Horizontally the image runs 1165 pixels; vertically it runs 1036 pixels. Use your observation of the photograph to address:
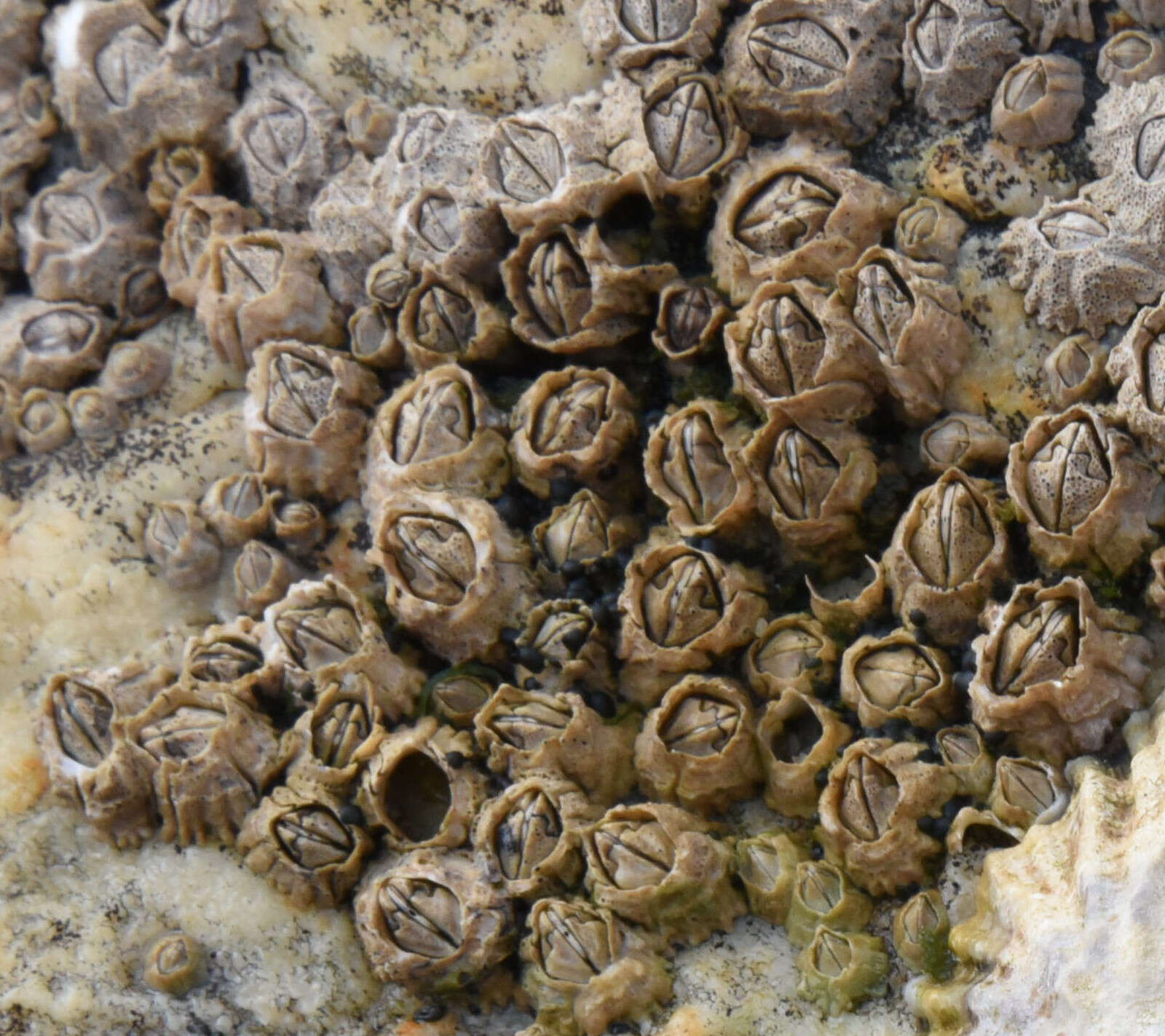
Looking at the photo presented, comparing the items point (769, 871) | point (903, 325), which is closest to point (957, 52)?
point (903, 325)

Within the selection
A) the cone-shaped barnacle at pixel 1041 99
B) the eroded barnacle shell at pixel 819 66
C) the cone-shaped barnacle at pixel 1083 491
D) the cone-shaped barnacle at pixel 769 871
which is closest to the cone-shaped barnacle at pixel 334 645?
the cone-shaped barnacle at pixel 769 871

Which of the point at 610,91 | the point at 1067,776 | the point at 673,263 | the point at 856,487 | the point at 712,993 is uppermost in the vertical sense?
the point at 610,91

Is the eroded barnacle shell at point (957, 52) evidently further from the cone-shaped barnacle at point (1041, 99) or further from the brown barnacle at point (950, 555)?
the brown barnacle at point (950, 555)

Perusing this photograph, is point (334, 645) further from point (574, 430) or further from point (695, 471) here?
point (695, 471)

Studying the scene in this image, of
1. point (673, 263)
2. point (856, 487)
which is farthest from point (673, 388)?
point (856, 487)

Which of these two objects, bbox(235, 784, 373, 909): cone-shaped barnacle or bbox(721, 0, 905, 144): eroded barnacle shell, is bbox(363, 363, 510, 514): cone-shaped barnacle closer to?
bbox(235, 784, 373, 909): cone-shaped barnacle

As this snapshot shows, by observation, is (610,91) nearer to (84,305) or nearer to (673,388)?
(673,388)
